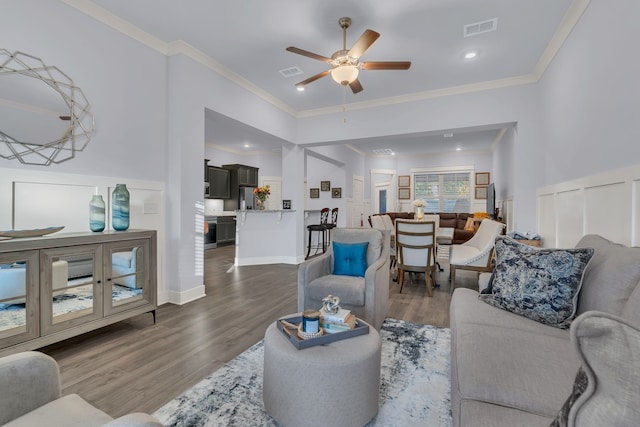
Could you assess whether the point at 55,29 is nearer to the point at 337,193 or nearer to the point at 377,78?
the point at 377,78

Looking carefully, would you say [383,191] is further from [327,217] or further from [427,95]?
[427,95]

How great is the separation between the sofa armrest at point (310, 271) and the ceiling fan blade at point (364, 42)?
2004 mm

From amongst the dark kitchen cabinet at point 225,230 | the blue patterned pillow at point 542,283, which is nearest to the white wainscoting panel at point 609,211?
the blue patterned pillow at point 542,283

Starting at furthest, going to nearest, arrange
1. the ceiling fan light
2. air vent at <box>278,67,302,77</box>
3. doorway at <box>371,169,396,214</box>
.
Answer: doorway at <box>371,169,396,214</box> → air vent at <box>278,67,302,77</box> → the ceiling fan light

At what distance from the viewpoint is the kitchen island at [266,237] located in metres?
5.68

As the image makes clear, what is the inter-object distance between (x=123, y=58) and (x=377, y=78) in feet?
10.4

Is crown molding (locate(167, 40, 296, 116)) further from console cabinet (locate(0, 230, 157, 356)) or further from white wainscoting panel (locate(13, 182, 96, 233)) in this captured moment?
console cabinet (locate(0, 230, 157, 356))

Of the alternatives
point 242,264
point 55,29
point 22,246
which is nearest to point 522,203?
point 242,264

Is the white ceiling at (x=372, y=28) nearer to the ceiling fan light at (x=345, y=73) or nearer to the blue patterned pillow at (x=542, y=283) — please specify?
the ceiling fan light at (x=345, y=73)

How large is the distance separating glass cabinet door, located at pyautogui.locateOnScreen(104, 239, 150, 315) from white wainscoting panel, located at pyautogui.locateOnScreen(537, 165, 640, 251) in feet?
12.3

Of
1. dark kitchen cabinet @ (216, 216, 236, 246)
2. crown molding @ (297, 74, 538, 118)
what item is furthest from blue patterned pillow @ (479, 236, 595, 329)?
dark kitchen cabinet @ (216, 216, 236, 246)

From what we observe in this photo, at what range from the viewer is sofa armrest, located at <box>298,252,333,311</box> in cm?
260

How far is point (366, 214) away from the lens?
32.5 feet

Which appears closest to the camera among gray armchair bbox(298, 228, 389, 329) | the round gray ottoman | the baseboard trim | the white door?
the round gray ottoman
